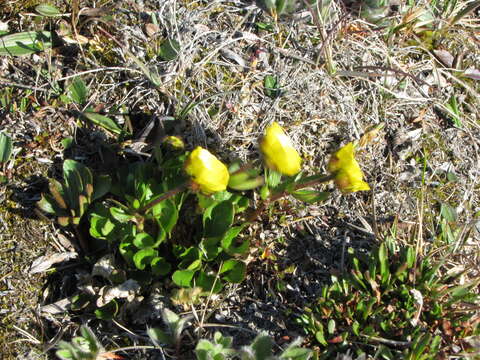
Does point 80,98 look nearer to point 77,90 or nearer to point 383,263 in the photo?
point 77,90

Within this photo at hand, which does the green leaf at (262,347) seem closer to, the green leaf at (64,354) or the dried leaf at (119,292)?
the dried leaf at (119,292)

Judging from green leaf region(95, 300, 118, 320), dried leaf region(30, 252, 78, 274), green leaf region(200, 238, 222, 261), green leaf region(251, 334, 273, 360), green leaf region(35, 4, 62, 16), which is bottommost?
green leaf region(95, 300, 118, 320)

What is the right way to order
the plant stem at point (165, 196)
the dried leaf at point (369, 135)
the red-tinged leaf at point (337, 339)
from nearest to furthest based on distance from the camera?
the plant stem at point (165, 196) < the red-tinged leaf at point (337, 339) < the dried leaf at point (369, 135)

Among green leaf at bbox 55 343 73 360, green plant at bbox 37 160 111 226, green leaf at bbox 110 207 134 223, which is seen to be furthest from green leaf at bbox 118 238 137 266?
green leaf at bbox 55 343 73 360

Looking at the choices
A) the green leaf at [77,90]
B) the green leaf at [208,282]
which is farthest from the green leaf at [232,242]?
the green leaf at [77,90]

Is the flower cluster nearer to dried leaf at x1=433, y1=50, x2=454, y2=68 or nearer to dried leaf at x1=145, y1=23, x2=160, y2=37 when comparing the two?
dried leaf at x1=145, y1=23, x2=160, y2=37

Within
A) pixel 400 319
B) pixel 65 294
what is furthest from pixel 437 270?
pixel 65 294
